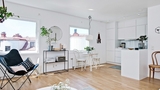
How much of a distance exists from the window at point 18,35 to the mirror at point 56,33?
0.78 m

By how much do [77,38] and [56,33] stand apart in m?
1.29

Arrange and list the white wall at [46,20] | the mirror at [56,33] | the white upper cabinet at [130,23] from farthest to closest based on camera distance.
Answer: the white upper cabinet at [130,23]
the mirror at [56,33]
the white wall at [46,20]

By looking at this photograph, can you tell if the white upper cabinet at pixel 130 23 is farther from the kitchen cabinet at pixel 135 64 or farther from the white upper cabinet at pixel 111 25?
the kitchen cabinet at pixel 135 64

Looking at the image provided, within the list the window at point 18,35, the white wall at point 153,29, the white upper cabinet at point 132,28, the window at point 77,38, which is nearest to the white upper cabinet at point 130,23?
the white upper cabinet at point 132,28

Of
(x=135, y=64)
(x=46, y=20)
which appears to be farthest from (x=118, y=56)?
(x=46, y=20)

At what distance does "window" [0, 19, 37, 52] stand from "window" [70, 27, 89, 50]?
6.01 feet

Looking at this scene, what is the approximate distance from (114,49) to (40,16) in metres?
4.54

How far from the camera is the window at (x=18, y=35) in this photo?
3949 millimetres

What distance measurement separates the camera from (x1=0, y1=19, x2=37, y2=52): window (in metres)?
3.95

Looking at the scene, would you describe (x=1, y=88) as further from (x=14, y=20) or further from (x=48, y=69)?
(x=14, y=20)

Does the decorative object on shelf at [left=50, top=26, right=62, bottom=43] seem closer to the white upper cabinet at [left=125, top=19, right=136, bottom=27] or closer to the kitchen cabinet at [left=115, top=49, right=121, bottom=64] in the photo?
the kitchen cabinet at [left=115, top=49, right=121, bottom=64]

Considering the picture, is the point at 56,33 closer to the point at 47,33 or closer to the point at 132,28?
the point at 47,33

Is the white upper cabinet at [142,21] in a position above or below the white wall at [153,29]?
above

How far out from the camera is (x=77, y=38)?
5891 mm
